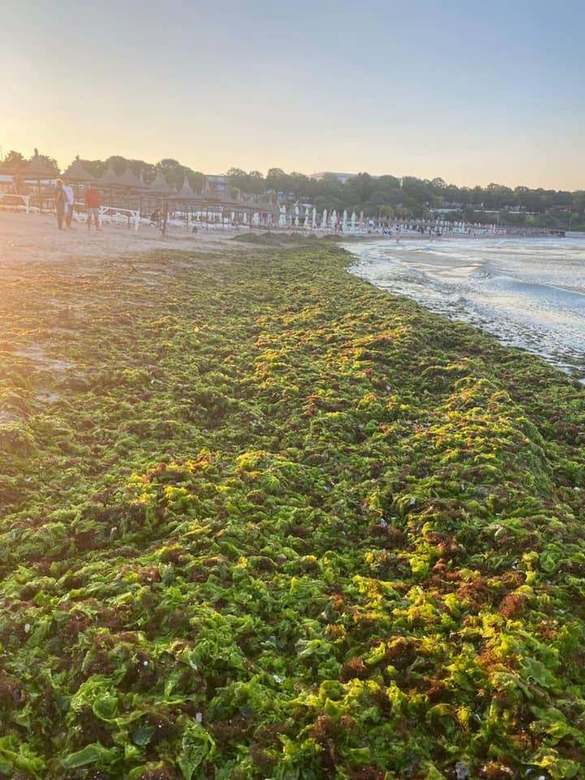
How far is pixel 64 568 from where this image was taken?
3812 millimetres

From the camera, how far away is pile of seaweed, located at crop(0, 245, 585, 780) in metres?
2.71

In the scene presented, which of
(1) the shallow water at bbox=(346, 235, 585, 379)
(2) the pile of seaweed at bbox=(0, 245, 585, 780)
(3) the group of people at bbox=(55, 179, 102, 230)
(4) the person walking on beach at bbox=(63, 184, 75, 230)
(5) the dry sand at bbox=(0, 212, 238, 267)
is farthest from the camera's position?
(4) the person walking on beach at bbox=(63, 184, 75, 230)

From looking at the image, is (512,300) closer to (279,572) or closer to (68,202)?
(68,202)

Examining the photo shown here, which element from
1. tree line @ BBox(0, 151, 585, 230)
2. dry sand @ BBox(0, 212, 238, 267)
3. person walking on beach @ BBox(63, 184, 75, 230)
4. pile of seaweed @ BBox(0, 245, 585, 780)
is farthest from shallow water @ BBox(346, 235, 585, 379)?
tree line @ BBox(0, 151, 585, 230)

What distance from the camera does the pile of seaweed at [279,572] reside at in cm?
271

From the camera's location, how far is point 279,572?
4.02 meters

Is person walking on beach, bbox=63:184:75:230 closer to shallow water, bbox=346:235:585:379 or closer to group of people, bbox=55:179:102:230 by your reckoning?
group of people, bbox=55:179:102:230

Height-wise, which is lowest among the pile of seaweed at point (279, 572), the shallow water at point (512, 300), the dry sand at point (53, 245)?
the pile of seaweed at point (279, 572)

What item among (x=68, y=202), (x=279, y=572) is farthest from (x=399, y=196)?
(x=279, y=572)

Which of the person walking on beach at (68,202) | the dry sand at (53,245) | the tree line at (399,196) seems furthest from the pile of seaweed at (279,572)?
the tree line at (399,196)

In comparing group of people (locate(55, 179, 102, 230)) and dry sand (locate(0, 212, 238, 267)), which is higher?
group of people (locate(55, 179, 102, 230))

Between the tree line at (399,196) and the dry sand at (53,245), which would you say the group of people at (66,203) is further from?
the tree line at (399,196)

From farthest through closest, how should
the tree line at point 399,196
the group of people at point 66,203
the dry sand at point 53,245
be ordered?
1. the tree line at point 399,196
2. the group of people at point 66,203
3. the dry sand at point 53,245

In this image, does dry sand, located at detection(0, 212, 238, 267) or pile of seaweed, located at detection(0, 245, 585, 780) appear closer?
pile of seaweed, located at detection(0, 245, 585, 780)
